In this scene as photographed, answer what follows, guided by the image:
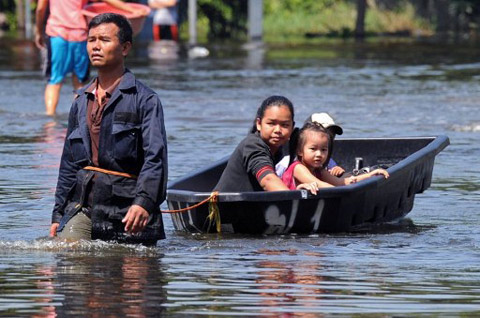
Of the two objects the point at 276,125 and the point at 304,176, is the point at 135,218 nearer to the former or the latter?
the point at 276,125

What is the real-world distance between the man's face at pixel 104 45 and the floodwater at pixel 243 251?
40.3 inches

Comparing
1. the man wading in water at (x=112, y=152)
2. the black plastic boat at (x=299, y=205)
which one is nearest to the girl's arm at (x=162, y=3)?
the black plastic boat at (x=299, y=205)

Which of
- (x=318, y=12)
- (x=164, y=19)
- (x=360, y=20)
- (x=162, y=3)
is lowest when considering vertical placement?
(x=318, y=12)

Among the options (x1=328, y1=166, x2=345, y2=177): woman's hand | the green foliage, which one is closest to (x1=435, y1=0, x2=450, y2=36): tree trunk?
the green foliage

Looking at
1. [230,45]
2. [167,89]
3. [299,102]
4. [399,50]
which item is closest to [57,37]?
[299,102]

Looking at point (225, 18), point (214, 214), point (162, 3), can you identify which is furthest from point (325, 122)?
point (225, 18)

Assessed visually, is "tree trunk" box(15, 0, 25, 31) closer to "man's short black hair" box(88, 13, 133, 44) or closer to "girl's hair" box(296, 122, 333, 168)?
"girl's hair" box(296, 122, 333, 168)

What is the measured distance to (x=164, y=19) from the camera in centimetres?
3478

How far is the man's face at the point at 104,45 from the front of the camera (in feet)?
25.2

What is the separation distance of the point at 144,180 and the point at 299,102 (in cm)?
1201

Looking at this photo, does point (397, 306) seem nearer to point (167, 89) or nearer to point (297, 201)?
point (297, 201)

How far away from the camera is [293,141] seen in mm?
9391

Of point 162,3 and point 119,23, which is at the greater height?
point 119,23

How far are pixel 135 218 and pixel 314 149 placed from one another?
84.0 inches
